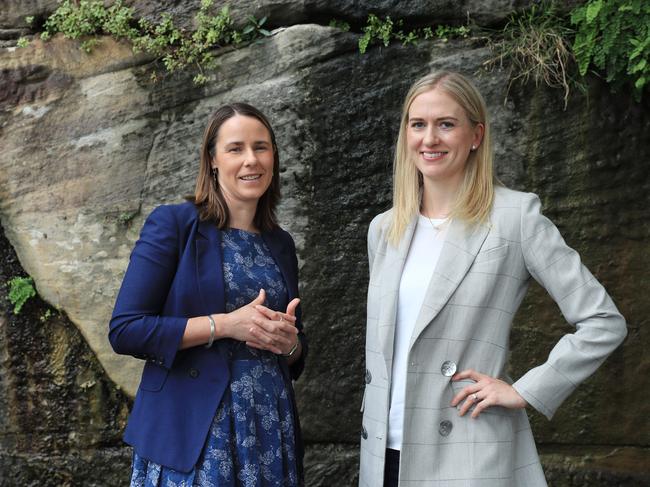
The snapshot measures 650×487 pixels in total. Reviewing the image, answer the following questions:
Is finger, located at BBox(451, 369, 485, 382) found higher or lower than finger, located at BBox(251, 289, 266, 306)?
lower

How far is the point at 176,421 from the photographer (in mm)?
2654

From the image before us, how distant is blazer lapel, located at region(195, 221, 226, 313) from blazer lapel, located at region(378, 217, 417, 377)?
54cm

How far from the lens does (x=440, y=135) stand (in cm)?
272

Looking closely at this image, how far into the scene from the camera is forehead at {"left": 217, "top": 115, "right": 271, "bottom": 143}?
287cm

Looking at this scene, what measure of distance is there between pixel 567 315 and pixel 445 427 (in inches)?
20.7

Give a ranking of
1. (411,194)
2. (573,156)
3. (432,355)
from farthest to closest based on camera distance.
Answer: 1. (573,156)
2. (411,194)
3. (432,355)

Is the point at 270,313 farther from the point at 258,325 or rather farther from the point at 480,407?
the point at 480,407

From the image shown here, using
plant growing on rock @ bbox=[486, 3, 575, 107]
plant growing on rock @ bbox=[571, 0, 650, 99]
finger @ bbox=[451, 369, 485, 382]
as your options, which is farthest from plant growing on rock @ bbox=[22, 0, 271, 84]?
finger @ bbox=[451, 369, 485, 382]

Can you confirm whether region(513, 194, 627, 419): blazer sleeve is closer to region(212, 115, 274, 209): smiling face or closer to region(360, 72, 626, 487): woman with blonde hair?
region(360, 72, 626, 487): woman with blonde hair

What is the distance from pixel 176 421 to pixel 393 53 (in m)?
2.31

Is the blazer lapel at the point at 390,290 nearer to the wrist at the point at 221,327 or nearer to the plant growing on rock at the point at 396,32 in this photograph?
the wrist at the point at 221,327

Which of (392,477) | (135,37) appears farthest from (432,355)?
(135,37)

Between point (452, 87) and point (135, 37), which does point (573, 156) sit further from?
point (135, 37)

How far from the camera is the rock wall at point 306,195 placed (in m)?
4.13
